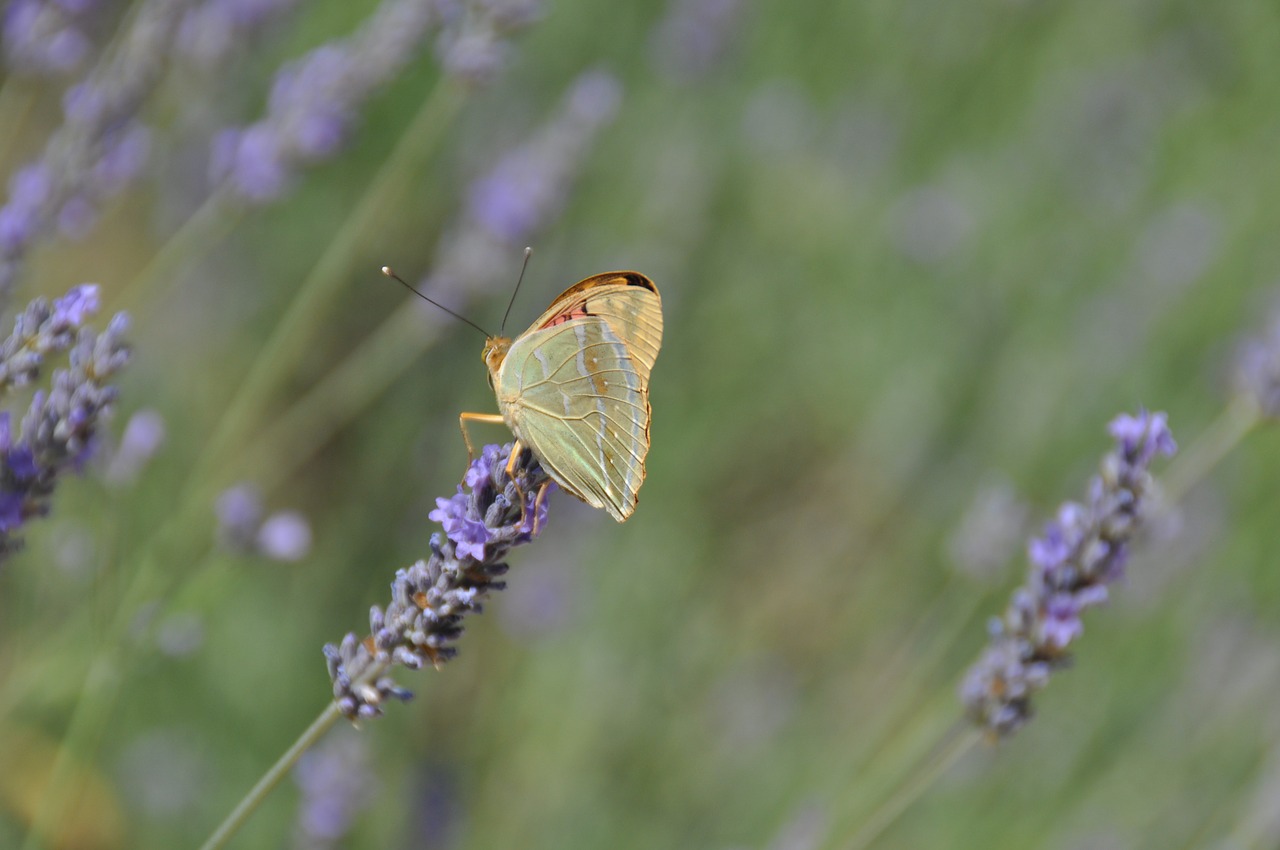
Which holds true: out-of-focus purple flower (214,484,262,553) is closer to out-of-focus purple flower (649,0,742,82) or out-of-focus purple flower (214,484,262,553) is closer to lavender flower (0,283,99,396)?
lavender flower (0,283,99,396)

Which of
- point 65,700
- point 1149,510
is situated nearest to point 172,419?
point 65,700

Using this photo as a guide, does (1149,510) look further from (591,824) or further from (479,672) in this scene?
(479,672)

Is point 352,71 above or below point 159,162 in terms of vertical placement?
above

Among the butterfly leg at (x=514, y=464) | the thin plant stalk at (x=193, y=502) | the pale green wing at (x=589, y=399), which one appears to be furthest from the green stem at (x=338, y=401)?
the butterfly leg at (x=514, y=464)

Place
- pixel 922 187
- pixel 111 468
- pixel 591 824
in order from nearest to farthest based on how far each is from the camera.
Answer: pixel 111 468 → pixel 591 824 → pixel 922 187

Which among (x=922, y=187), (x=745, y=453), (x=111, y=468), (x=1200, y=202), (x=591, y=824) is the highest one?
(x=1200, y=202)

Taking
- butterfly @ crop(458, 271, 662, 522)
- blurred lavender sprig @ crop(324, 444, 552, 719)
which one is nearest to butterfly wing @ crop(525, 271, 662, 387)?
butterfly @ crop(458, 271, 662, 522)
